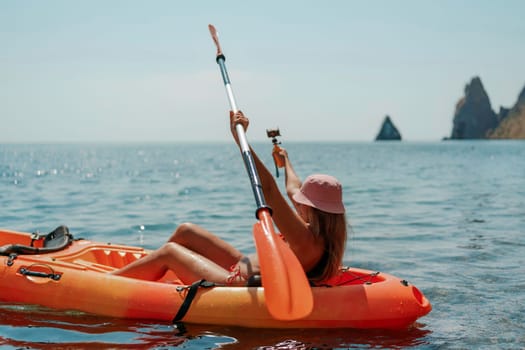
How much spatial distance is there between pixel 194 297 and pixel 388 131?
14257 centimetres

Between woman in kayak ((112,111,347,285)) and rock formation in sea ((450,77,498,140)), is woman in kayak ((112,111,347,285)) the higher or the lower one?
the lower one

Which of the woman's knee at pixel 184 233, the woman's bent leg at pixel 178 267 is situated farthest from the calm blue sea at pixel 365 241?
the woman's knee at pixel 184 233

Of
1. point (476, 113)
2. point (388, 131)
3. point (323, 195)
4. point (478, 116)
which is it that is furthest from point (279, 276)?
point (388, 131)

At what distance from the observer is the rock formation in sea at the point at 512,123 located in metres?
123

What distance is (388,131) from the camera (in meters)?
144

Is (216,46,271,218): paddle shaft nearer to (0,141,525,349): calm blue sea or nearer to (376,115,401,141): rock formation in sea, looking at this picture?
(0,141,525,349): calm blue sea

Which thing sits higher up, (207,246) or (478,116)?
(478,116)

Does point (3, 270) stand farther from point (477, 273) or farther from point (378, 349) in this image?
point (477, 273)

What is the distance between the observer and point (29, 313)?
5.36 meters

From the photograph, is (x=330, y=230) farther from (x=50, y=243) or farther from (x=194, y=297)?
(x=50, y=243)

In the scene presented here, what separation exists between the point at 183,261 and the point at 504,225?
7466mm

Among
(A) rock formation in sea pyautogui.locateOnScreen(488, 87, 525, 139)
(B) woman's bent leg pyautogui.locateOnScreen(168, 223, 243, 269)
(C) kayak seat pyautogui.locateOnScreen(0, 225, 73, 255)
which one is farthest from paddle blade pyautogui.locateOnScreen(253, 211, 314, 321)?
(A) rock formation in sea pyautogui.locateOnScreen(488, 87, 525, 139)

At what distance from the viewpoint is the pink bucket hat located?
4441 mm

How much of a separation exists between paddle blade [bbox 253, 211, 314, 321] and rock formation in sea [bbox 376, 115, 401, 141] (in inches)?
5470
